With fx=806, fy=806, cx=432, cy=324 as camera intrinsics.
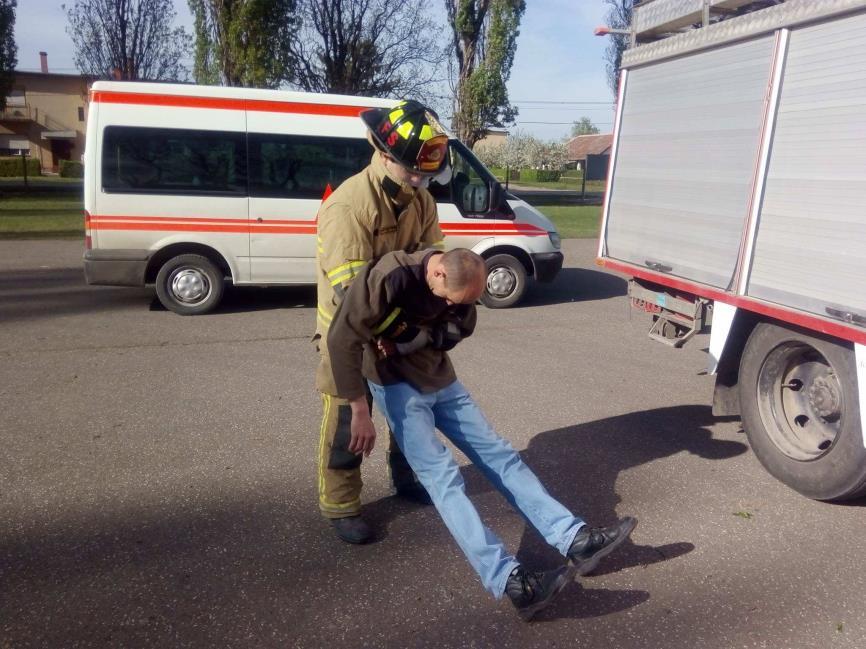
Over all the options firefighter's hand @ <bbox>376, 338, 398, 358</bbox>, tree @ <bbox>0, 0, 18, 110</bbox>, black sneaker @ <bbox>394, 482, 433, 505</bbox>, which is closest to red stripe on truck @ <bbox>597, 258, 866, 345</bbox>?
black sneaker @ <bbox>394, 482, 433, 505</bbox>

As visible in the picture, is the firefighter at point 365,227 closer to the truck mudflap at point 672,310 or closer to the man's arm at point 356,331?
the man's arm at point 356,331

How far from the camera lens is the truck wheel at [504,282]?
9.87m

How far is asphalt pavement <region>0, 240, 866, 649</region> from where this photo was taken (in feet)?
10.4

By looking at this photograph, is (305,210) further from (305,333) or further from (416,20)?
(416,20)

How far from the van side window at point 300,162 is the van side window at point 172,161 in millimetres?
170

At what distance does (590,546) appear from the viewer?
327 centimetres

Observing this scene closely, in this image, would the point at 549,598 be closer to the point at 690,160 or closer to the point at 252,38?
the point at 690,160

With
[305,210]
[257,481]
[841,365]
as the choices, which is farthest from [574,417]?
[305,210]

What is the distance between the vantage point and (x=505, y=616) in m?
3.23

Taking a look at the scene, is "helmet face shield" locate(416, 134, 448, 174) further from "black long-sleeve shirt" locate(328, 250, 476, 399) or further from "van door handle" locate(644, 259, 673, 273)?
"van door handle" locate(644, 259, 673, 273)

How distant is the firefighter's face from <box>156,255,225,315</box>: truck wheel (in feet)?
19.5

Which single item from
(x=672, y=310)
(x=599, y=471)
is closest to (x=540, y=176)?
(x=672, y=310)

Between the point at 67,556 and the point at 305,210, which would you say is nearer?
the point at 67,556

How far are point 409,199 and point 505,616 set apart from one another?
70.4 inches
